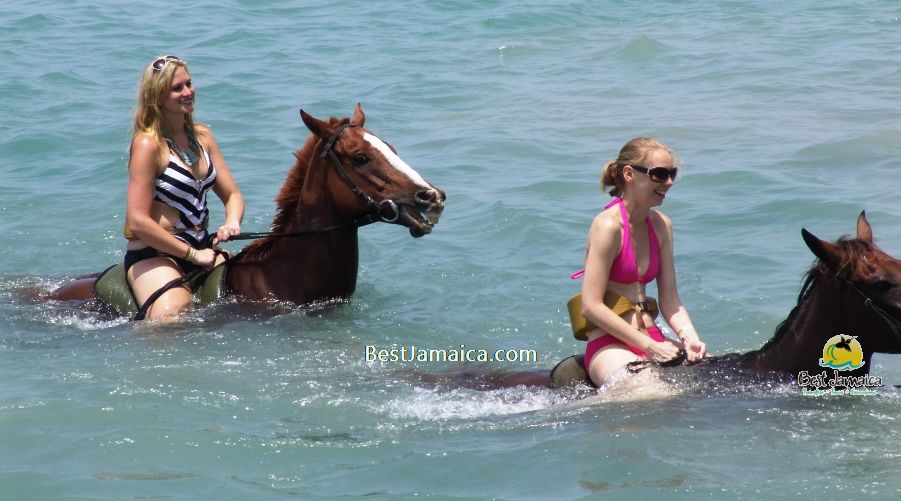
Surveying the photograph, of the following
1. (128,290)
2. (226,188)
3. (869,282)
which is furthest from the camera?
(226,188)

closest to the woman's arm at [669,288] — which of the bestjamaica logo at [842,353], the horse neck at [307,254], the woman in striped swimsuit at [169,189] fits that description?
the bestjamaica logo at [842,353]

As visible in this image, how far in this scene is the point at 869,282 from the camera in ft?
17.2

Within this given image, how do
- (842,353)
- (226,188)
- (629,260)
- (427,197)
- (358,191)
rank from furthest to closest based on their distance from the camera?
1. (226,188)
2. (358,191)
3. (427,197)
4. (629,260)
5. (842,353)

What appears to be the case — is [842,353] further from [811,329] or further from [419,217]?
[419,217]

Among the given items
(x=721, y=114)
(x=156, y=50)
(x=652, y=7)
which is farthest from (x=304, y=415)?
(x=652, y=7)

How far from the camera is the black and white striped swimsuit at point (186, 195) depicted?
7371 mm

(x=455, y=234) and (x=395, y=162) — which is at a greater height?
(x=395, y=162)

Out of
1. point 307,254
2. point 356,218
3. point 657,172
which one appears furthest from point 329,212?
point 657,172

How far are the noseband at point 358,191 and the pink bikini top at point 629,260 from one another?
5.86ft

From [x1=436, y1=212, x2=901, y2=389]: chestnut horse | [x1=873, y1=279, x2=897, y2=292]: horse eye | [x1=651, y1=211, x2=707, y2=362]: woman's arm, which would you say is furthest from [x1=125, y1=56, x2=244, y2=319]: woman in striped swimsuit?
[x1=873, y1=279, x2=897, y2=292]: horse eye

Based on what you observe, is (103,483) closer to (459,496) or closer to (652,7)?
(459,496)

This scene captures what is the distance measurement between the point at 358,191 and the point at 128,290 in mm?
1549

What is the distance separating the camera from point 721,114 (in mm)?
13320

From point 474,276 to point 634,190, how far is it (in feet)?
11.4
